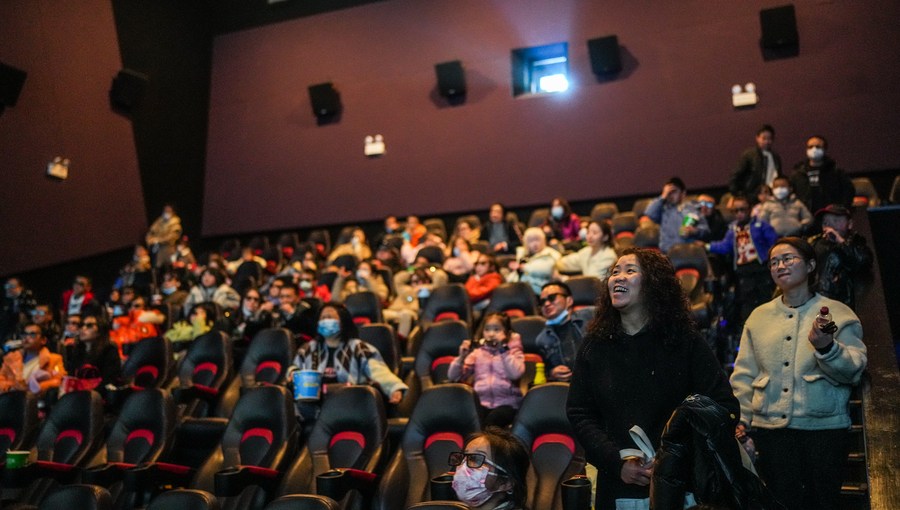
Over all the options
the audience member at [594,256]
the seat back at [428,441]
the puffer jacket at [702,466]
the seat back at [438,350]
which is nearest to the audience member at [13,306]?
the seat back at [438,350]

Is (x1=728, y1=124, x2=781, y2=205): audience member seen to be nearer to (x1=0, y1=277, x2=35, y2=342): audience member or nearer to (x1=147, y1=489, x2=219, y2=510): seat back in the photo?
(x1=147, y1=489, x2=219, y2=510): seat back

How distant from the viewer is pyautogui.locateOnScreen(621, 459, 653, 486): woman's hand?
92.3 inches

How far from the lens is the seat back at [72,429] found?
5.20m

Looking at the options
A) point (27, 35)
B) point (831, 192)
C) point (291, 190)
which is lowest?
point (831, 192)

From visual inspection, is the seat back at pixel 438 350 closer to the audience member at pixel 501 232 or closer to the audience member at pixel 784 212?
the audience member at pixel 784 212

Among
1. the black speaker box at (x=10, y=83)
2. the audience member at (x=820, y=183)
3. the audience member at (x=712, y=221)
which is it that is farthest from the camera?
the black speaker box at (x=10, y=83)

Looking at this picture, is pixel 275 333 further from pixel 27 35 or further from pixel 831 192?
pixel 27 35

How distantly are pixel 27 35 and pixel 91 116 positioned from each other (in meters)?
1.14

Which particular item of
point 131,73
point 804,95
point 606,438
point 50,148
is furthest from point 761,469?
point 131,73

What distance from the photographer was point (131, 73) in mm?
11164

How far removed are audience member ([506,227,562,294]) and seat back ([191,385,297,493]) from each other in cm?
255

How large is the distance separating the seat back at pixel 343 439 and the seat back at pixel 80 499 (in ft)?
2.78

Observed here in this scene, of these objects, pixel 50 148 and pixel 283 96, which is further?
pixel 283 96

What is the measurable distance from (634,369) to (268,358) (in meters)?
3.73
